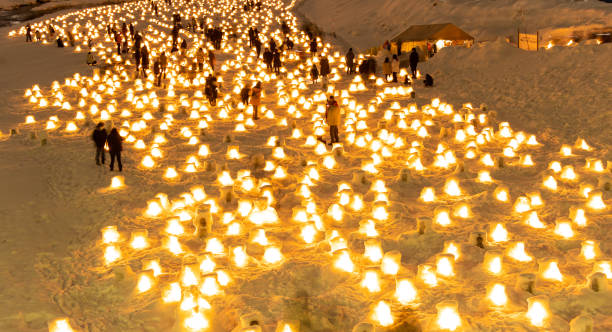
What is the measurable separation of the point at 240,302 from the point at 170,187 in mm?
5273

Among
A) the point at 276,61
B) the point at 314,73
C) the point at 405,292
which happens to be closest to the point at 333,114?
the point at 405,292

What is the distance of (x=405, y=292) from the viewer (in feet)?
26.5

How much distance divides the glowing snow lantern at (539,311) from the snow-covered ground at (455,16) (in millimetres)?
22457

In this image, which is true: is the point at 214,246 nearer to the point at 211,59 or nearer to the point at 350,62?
the point at 211,59

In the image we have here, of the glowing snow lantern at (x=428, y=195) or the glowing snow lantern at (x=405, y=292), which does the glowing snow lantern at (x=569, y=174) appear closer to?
the glowing snow lantern at (x=428, y=195)

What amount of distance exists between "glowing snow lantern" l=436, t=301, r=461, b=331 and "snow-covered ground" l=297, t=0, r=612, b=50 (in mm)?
23163

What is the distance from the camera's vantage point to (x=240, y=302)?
321 inches

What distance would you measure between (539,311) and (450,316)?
→ 48.3 inches

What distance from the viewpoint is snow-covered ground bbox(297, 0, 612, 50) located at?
28453 mm

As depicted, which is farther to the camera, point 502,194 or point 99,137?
point 99,137

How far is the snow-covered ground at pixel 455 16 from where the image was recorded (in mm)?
28453

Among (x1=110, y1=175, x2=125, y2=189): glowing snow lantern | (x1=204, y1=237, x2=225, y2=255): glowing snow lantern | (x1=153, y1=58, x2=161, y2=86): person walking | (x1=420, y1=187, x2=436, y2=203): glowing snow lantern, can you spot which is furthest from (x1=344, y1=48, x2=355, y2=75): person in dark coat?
(x1=204, y1=237, x2=225, y2=255): glowing snow lantern

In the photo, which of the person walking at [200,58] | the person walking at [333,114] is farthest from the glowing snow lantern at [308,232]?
the person walking at [200,58]

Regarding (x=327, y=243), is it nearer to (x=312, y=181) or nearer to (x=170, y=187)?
(x=312, y=181)
